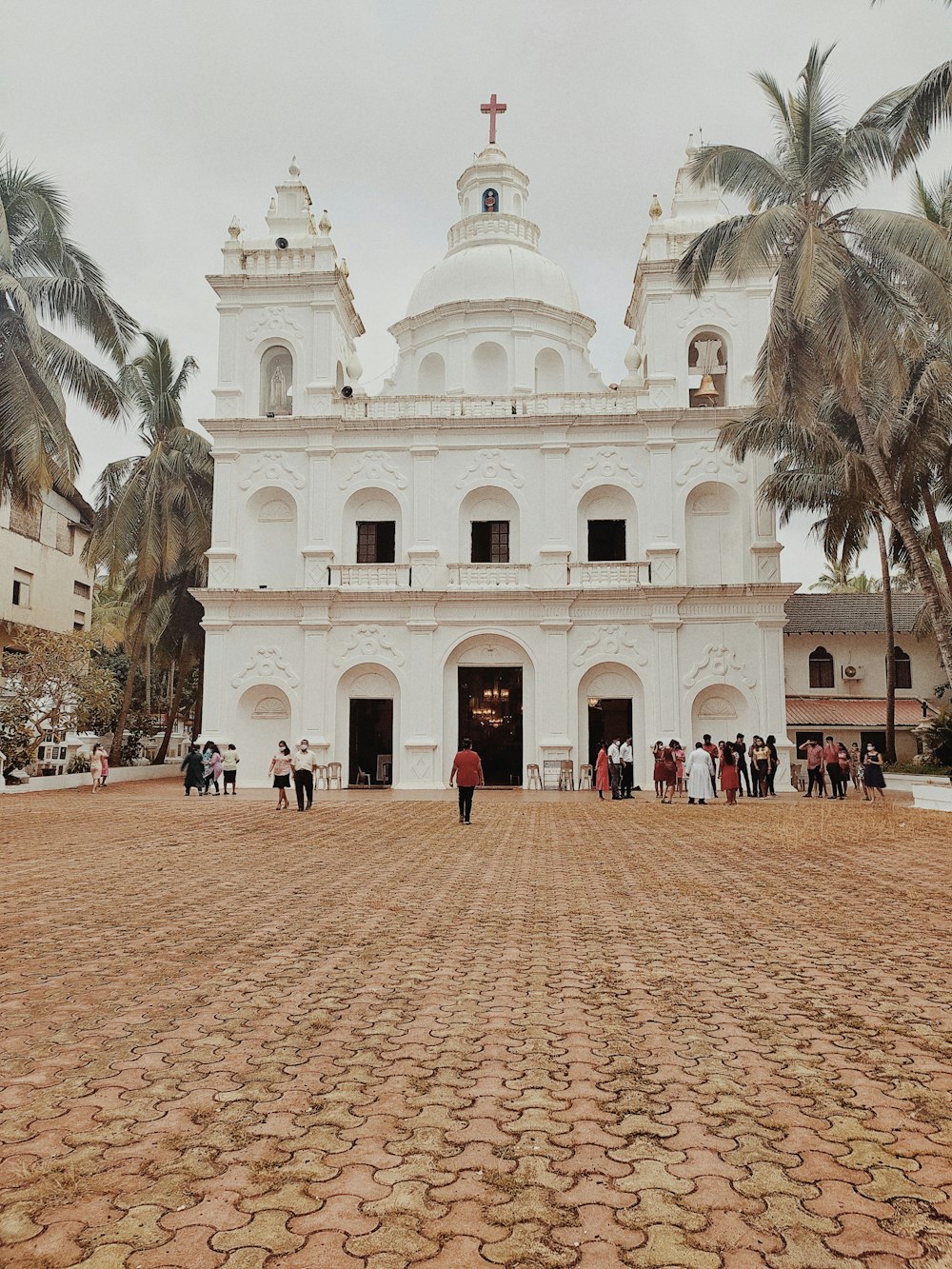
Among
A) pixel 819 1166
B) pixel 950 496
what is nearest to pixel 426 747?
pixel 950 496

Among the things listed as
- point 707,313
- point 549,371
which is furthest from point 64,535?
point 707,313

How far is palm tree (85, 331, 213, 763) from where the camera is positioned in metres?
28.2

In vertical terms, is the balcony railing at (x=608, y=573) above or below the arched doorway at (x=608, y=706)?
above

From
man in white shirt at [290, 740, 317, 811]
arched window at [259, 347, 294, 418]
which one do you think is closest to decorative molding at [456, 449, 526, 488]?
arched window at [259, 347, 294, 418]

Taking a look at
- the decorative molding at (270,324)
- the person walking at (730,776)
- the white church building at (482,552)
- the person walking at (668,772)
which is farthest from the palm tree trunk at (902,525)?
the decorative molding at (270,324)

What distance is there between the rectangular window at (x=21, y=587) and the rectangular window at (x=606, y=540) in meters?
19.2

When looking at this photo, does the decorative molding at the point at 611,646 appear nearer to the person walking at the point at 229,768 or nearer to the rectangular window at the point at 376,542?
the rectangular window at the point at 376,542

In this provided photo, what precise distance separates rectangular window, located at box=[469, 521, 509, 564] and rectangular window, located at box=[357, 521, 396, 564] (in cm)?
235

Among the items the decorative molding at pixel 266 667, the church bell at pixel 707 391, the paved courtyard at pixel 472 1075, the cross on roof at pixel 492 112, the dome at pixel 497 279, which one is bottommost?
the paved courtyard at pixel 472 1075

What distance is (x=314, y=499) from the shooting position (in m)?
27.4

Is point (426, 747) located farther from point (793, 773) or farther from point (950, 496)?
point (950, 496)

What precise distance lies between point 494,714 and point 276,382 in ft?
39.6

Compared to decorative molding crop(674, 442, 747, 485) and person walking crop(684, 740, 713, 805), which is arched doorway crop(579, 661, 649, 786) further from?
person walking crop(684, 740, 713, 805)

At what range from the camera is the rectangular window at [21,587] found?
32594 millimetres
